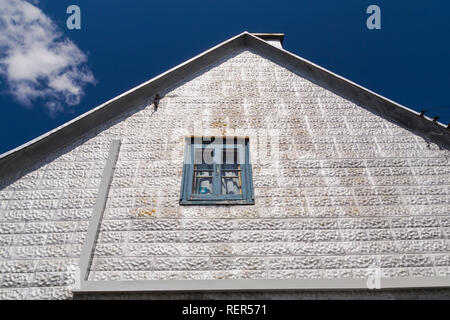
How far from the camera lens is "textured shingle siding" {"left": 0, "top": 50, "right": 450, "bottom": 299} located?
3123 millimetres

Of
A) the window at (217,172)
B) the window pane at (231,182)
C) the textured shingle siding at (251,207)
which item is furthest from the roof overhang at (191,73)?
the window pane at (231,182)

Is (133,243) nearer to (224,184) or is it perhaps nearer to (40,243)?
(40,243)

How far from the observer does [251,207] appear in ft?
11.7

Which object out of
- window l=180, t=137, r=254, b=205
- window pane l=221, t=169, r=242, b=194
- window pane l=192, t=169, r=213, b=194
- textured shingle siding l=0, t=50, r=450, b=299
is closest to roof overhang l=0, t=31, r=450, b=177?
textured shingle siding l=0, t=50, r=450, b=299

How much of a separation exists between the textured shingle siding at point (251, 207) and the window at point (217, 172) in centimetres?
13

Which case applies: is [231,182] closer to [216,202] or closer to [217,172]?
[217,172]

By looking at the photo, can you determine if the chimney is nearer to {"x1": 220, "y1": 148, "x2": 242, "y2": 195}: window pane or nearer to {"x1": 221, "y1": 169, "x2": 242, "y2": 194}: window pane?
{"x1": 220, "y1": 148, "x2": 242, "y2": 195}: window pane

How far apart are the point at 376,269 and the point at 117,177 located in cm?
375

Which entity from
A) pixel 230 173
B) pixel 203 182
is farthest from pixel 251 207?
pixel 203 182

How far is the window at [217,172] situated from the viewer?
3666 millimetres

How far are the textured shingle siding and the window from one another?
134 mm

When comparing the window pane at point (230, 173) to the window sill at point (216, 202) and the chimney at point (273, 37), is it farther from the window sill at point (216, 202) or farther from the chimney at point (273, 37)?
the chimney at point (273, 37)

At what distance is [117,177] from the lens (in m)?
3.91

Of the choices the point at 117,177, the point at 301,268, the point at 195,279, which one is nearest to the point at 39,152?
the point at 117,177
